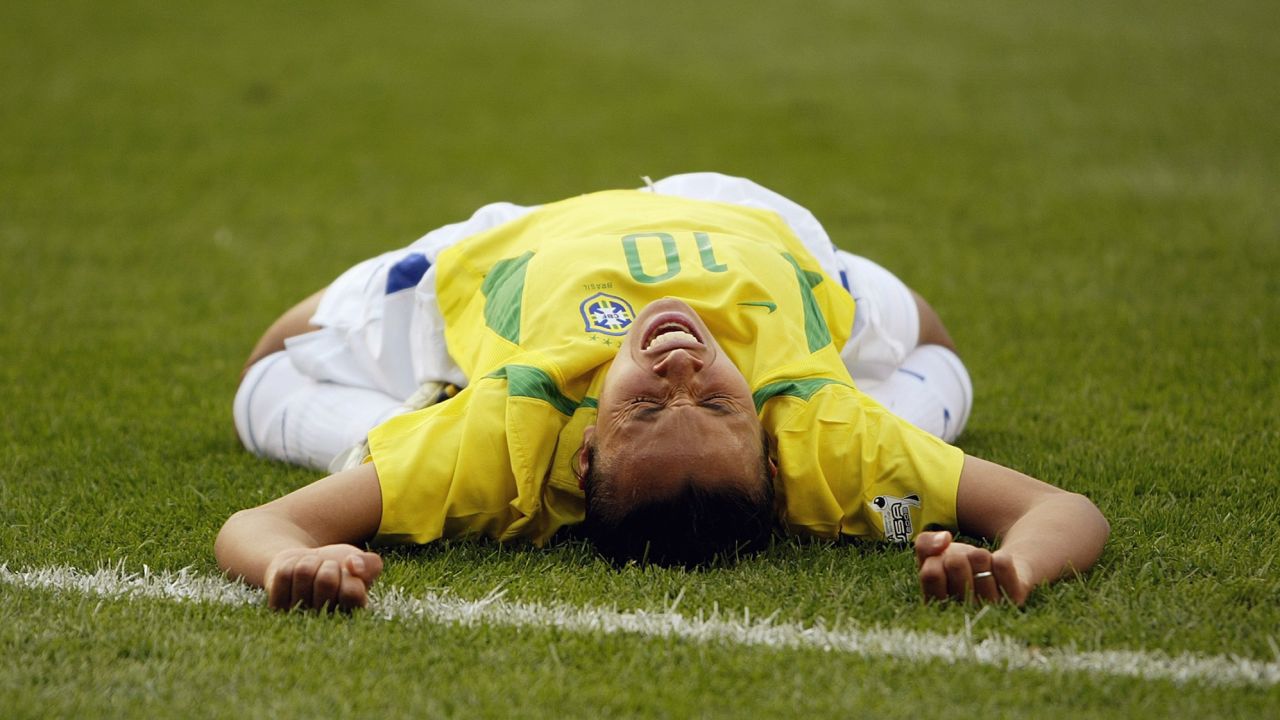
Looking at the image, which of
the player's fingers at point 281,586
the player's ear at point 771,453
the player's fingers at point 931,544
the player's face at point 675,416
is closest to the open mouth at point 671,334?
the player's face at point 675,416

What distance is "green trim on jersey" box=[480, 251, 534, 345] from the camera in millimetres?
3133

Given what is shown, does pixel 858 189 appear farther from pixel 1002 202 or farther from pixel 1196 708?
pixel 1196 708

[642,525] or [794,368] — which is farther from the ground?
[794,368]

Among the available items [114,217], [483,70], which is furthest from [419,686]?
[483,70]

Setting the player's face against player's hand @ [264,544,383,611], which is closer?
player's hand @ [264,544,383,611]

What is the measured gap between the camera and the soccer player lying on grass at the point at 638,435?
2.59 metres

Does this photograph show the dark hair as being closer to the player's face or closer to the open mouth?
the player's face

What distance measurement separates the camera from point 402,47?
1266 centimetres

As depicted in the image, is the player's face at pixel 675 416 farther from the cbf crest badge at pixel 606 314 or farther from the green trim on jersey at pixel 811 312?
the green trim on jersey at pixel 811 312

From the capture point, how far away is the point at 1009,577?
2.42 meters

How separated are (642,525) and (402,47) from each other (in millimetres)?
10802

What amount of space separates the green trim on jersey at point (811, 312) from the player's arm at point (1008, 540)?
1.62ft

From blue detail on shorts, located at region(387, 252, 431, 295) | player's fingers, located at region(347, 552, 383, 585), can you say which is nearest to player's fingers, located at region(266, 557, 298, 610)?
player's fingers, located at region(347, 552, 383, 585)

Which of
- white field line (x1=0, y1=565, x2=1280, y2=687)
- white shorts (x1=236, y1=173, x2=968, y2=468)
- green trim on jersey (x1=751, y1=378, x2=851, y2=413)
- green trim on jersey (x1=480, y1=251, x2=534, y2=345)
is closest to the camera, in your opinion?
white field line (x1=0, y1=565, x2=1280, y2=687)
